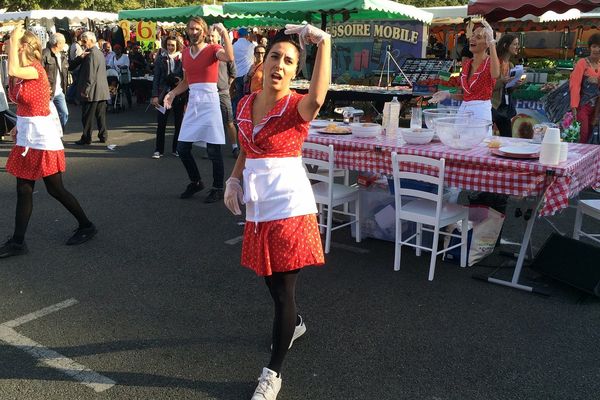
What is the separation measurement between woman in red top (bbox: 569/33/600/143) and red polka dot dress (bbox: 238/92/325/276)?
20.0 ft

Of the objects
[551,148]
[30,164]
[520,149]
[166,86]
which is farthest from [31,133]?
[166,86]

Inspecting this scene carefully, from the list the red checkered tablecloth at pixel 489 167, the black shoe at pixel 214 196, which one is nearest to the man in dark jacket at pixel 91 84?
the black shoe at pixel 214 196

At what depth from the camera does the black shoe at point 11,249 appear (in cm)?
477

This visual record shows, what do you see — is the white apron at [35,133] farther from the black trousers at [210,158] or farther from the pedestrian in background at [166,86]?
the pedestrian in background at [166,86]

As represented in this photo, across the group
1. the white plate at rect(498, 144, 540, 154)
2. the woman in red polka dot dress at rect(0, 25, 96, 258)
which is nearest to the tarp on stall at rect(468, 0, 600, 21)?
the white plate at rect(498, 144, 540, 154)

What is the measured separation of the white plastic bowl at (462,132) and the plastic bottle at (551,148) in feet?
1.82

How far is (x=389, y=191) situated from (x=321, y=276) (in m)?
1.28

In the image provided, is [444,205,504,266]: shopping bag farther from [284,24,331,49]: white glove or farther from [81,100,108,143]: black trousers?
[81,100,108,143]: black trousers

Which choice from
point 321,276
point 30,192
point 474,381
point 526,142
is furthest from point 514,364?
point 30,192

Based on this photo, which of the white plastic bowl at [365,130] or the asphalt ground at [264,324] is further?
the white plastic bowl at [365,130]

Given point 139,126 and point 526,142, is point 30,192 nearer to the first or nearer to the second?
point 526,142

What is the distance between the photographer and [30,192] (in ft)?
15.5

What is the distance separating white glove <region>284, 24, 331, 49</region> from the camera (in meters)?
2.46

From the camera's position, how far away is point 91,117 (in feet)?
33.6
